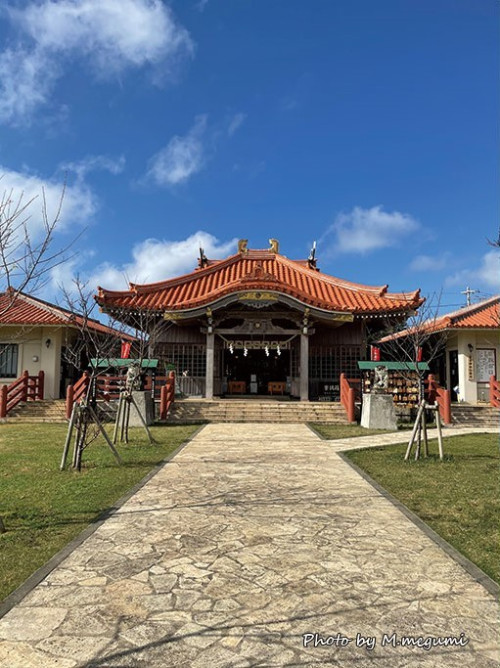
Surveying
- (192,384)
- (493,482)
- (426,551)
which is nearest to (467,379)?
(192,384)

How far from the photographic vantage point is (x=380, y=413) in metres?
14.7

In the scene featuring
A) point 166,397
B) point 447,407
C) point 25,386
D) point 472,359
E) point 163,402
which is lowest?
point 447,407

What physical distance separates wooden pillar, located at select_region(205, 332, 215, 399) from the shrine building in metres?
0.04

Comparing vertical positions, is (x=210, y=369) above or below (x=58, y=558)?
above

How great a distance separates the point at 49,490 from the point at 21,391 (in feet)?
40.6

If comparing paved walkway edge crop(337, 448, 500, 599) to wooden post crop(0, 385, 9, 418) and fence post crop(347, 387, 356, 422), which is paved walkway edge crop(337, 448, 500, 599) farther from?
wooden post crop(0, 385, 9, 418)

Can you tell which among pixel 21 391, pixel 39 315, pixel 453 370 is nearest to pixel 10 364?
pixel 39 315

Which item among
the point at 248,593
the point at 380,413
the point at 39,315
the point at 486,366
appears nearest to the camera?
the point at 248,593

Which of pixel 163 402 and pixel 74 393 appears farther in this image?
pixel 74 393

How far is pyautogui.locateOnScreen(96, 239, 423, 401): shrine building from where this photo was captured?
1805cm

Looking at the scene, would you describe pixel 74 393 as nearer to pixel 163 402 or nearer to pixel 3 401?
pixel 3 401

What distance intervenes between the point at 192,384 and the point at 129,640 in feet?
55.5

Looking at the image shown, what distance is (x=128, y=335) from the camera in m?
23.3

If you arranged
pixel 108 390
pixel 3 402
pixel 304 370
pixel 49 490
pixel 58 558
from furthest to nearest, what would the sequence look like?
pixel 304 370 < pixel 108 390 < pixel 3 402 < pixel 49 490 < pixel 58 558
